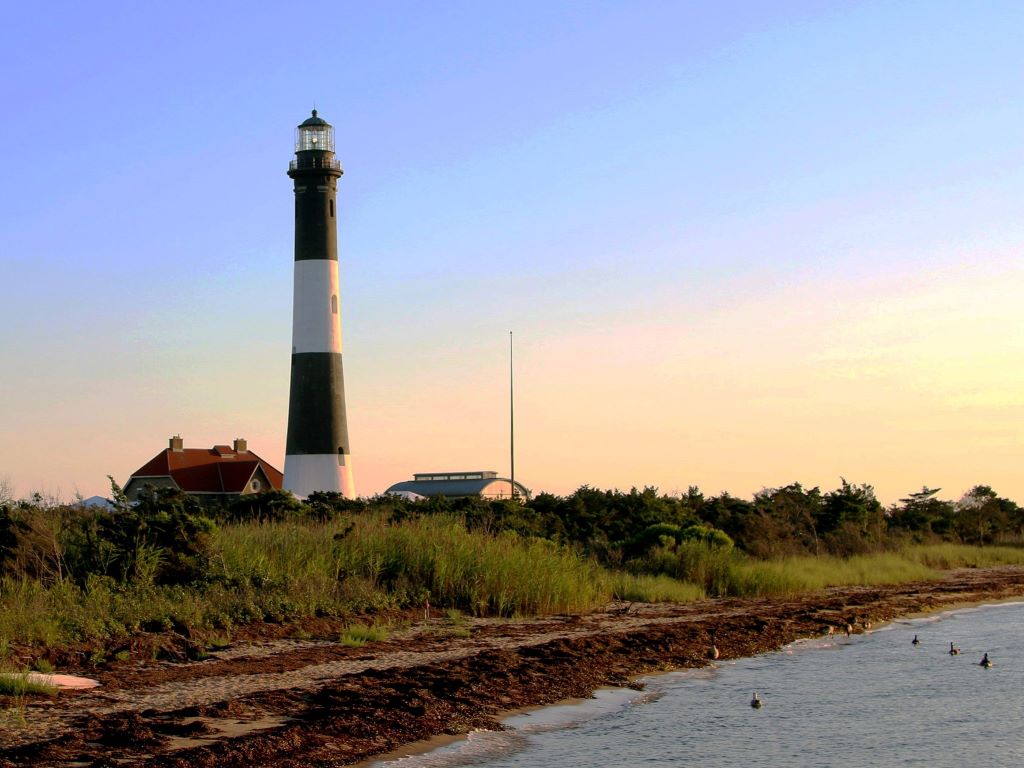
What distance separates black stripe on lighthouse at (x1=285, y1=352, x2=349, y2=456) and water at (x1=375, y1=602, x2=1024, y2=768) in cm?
2512

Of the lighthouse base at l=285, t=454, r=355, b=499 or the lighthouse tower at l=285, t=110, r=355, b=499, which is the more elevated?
the lighthouse tower at l=285, t=110, r=355, b=499

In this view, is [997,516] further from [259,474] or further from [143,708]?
[143,708]

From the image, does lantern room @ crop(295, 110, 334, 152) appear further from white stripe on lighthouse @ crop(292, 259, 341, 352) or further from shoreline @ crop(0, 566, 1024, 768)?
shoreline @ crop(0, 566, 1024, 768)

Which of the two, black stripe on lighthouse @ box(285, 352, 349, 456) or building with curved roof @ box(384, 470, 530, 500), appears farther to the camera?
building with curved roof @ box(384, 470, 530, 500)

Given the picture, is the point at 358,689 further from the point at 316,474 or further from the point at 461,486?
the point at 461,486

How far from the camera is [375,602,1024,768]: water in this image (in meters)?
11.2

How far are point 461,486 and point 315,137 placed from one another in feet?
56.5

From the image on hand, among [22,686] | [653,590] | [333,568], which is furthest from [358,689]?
[653,590]

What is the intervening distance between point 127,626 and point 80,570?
2924 mm

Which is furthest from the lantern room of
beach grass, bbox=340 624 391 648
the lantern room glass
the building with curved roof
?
beach grass, bbox=340 624 391 648

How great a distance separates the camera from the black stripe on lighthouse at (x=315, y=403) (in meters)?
40.4

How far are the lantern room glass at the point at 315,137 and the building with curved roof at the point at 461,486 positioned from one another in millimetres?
14165

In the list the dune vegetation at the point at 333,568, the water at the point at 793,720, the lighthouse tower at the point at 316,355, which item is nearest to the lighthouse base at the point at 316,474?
the lighthouse tower at the point at 316,355

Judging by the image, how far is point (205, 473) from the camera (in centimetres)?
5684
